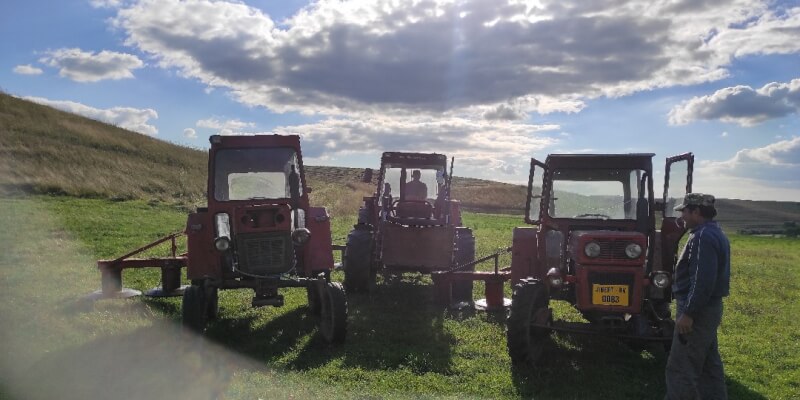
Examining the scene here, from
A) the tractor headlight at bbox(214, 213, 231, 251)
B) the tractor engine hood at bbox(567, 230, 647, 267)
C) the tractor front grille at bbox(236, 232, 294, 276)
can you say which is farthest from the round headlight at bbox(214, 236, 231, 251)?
the tractor engine hood at bbox(567, 230, 647, 267)

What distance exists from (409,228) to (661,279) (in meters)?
4.94

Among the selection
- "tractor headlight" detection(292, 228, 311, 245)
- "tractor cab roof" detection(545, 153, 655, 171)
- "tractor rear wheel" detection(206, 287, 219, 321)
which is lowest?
"tractor rear wheel" detection(206, 287, 219, 321)

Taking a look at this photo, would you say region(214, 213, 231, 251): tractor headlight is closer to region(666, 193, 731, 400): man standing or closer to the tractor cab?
the tractor cab

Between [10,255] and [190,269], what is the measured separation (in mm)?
7821

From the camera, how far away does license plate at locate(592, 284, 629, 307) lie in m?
6.58

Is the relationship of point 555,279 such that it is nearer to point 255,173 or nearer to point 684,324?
point 684,324

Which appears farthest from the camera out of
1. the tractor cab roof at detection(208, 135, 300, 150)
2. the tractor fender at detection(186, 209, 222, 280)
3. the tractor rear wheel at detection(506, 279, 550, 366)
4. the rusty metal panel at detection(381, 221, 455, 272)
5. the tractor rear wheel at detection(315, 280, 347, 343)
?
the rusty metal panel at detection(381, 221, 455, 272)

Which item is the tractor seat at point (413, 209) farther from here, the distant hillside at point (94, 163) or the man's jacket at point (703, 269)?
the distant hillside at point (94, 163)

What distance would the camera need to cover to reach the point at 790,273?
16641 mm

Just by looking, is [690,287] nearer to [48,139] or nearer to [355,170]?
[48,139]

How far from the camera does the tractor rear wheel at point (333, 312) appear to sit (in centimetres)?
730

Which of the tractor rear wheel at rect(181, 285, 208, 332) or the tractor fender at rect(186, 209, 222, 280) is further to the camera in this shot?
the tractor fender at rect(186, 209, 222, 280)

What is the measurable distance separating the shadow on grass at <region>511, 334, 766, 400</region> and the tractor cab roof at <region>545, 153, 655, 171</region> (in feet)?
7.20

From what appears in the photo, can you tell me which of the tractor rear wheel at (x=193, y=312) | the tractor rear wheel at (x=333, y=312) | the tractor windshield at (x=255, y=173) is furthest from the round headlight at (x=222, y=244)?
the tractor rear wheel at (x=333, y=312)
